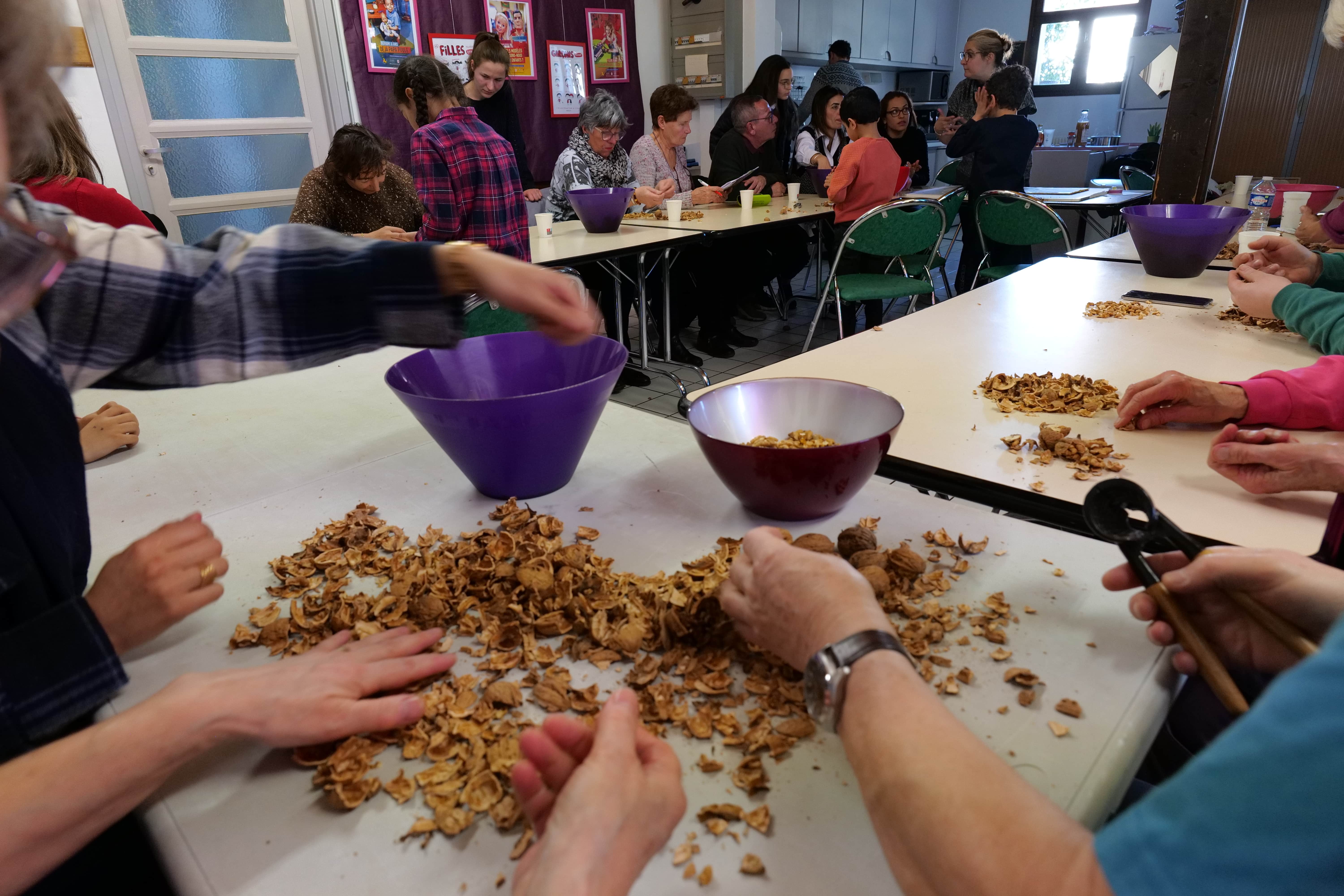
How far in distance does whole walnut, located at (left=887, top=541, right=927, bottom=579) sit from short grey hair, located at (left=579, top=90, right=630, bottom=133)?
12.8ft

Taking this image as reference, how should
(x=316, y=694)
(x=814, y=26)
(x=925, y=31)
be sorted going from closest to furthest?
1. (x=316, y=694)
2. (x=814, y=26)
3. (x=925, y=31)

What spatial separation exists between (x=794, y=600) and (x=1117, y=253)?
8.77 ft

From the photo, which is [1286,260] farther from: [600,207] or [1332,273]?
[600,207]

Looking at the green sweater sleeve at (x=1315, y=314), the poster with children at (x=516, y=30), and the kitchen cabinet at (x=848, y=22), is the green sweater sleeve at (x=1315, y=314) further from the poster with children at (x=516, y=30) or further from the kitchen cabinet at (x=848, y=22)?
the kitchen cabinet at (x=848, y=22)

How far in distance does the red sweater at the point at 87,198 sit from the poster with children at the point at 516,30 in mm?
3666

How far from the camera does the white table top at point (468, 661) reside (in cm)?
57

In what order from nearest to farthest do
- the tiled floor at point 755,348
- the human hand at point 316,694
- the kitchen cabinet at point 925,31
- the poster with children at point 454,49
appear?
the human hand at point 316,694, the tiled floor at point 755,348, the poster with children at point 454,49, the kitchen cabinet at point 925,31

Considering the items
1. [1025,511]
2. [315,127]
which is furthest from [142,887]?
[315,127]

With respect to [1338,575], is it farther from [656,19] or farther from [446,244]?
[656,19]

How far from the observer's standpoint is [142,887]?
85 cm

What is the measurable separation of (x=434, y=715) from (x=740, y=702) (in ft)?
0.93

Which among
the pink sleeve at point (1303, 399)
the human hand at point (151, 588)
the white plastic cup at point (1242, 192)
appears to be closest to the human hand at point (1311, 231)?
the white plastic cup at point (1242, 192)

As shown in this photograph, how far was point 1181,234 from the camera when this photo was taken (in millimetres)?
2186

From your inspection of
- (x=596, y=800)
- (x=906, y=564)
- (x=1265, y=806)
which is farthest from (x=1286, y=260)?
(x=596, y=800)
